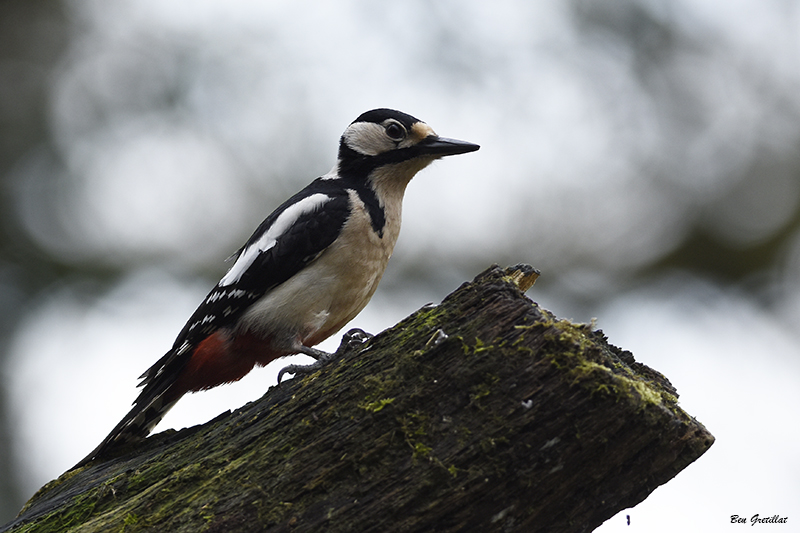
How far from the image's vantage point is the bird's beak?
4.76 meters

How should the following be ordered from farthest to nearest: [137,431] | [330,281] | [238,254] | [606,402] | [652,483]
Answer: [238,254] → [330,281] → [137,431] → [652,483] → [606,402]

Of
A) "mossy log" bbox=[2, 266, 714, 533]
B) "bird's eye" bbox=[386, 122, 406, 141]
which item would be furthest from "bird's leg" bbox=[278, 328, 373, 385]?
"bird's eye" bbox=[386, 122, 406, 141]

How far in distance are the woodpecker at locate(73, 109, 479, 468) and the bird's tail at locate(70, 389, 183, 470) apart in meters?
0.01

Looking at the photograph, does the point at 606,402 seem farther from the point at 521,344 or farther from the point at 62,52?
the point at 62,52

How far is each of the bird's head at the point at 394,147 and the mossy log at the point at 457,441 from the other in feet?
7.84

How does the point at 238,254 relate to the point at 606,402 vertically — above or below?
above

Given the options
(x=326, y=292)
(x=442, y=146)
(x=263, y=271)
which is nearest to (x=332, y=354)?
(x=326, y=292)

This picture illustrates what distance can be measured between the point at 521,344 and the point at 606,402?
304 millimetres

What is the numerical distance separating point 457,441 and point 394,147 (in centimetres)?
301

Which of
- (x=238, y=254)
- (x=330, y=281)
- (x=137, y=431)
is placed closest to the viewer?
(x=137, y=431)

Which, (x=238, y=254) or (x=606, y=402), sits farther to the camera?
(x=238, y=254)

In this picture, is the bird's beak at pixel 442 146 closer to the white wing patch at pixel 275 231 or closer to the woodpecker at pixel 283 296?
the woodpecker at pixel 283 296

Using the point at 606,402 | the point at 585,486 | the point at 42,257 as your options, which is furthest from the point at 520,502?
the point at 42,257

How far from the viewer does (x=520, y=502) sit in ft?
7.15
